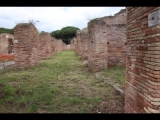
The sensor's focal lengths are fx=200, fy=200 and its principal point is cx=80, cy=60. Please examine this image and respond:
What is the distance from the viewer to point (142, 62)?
332 centimetres

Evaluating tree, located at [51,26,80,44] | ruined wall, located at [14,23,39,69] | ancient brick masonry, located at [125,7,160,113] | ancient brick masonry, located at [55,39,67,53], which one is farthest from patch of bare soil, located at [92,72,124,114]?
tree, located at [51,26,80,44]

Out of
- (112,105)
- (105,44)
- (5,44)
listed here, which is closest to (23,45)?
(105,44)

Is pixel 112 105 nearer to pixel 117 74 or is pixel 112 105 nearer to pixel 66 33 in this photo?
pixel 117 74

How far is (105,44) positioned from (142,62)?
708cm

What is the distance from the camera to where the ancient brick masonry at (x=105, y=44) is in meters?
10.2

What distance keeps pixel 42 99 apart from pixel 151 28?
142 inches

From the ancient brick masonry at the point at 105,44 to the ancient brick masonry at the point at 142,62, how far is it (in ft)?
20.1

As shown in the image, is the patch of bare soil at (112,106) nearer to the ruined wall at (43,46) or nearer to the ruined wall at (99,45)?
the ruined wall at (99,45)

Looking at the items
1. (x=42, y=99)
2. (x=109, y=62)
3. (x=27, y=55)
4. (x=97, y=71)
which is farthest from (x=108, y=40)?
Result: (x=42, y=99)

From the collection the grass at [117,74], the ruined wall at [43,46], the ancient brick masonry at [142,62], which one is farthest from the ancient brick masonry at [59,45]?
the ancient brick masonry at [142,62]

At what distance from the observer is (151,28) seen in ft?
9.77
